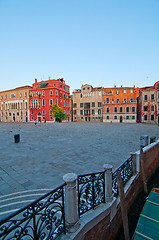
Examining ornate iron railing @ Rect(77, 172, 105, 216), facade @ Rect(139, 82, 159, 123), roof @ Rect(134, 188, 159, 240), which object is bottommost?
roof @ Rect(134, 188, 159, 240)

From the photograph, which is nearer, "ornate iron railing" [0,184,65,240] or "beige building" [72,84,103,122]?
"ornate iron railing" [0,184,65,240]

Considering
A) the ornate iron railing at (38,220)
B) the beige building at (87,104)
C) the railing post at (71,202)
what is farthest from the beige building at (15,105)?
the railing post at (71,202)

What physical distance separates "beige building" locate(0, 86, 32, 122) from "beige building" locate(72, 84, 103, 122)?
18451 millimetres

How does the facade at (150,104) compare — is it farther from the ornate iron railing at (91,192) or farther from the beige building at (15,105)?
the beige building at (15,105)

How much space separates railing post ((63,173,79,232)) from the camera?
2.17 metres

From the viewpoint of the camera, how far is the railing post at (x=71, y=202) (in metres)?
2.17

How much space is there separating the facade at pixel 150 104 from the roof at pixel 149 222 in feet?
114

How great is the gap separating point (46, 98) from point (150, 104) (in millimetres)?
32731

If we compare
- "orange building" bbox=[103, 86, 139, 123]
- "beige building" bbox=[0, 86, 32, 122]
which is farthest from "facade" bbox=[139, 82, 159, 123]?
"beige building" bbox=[0, 86, 32, 122]

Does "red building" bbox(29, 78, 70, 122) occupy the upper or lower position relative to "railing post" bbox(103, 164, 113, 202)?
upper

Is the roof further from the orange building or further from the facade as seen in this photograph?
the orange building

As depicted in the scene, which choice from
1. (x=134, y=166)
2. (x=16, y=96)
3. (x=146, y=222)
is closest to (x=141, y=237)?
(x=146, y=222)

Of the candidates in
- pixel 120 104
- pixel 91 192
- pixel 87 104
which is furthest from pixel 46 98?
pixel 91 192

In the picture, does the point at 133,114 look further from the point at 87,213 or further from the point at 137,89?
the point at 87,213
